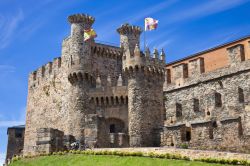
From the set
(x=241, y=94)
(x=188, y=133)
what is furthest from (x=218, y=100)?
(x=188, y=133)

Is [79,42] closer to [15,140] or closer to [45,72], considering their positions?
[45,72]

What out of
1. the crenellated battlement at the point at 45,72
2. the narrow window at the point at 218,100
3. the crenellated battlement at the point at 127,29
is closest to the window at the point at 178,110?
the narrow window at the point at 218,100

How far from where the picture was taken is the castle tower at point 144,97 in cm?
3550

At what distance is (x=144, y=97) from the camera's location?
118 ft

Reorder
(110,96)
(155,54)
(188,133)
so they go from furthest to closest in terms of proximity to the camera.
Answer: (110,96), (155,54), (188,133)

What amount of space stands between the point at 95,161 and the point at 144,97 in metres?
8.33

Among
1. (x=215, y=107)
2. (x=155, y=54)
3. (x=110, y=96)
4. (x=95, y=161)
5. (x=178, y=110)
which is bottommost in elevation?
(x=95, y=161)

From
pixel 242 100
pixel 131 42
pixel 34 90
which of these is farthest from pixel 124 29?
pixel 242 100

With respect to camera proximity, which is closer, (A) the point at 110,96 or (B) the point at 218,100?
(B) the point at 218,100

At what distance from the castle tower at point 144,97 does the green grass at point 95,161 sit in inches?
218

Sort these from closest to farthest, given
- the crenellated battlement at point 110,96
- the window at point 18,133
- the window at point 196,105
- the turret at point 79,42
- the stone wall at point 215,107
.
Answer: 1. the stone wall at point 215,107
2. the window at point 196,105
3. the crenellated battlement at point 110,96
4. the turret at point 79,42
5. the window at point 18,133

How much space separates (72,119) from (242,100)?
A: 55.2 feet

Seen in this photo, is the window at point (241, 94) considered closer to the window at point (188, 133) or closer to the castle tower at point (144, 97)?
the window at point (188, 133)

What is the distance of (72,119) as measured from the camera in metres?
44.5
